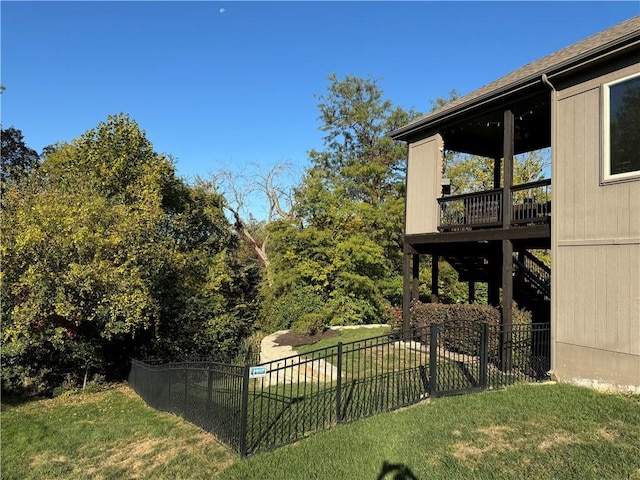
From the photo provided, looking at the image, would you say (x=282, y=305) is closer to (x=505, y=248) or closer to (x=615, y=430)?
(x=505, y=248)

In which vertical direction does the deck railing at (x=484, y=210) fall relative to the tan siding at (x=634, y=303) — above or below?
above

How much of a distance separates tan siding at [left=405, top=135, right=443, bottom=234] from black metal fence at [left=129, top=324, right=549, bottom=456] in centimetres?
314

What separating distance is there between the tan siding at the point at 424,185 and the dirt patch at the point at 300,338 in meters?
4.45

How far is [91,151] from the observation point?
1773cm

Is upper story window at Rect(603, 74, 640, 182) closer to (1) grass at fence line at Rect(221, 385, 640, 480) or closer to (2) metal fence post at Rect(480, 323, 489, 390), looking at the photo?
(2) metal fence post at Rect(480, 323, 489, 390)

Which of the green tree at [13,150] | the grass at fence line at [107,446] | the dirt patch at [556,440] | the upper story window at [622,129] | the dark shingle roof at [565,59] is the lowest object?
the grass at fence line at [107,446]

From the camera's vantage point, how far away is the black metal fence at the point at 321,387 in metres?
5.71

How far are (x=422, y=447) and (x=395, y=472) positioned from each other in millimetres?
592

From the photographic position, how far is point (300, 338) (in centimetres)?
1391

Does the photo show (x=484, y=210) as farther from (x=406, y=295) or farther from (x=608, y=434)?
(x=608, y=434)

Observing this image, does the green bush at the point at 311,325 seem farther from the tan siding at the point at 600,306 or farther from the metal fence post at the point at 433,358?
the tan siding at the point at 600,306

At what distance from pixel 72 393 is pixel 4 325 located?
318cm

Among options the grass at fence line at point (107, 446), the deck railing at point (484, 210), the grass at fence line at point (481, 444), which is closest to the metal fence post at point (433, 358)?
the grass at fence line at point (481, 444)

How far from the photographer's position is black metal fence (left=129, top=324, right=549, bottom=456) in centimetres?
571
